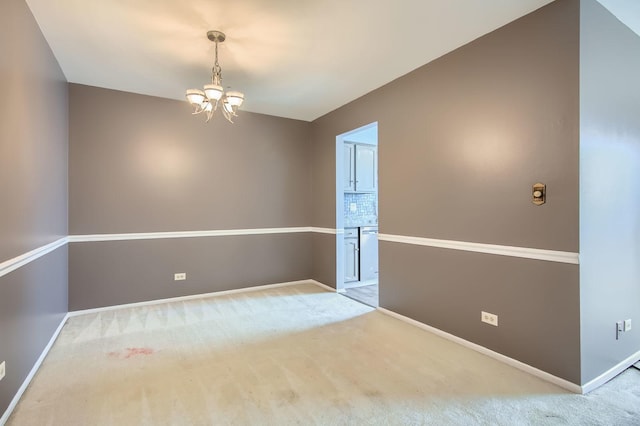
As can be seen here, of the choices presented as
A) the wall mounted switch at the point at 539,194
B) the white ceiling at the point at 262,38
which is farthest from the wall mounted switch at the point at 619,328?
the white ceiling at the point at 262,38

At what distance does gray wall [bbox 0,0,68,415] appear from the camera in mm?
1945

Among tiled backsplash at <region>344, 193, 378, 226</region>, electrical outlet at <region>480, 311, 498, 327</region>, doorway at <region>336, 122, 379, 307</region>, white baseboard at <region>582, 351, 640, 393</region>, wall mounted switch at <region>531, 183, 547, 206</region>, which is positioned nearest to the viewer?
white baseboard at <region>582, 351, 640, 393</region>

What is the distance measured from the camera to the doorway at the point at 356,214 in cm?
483

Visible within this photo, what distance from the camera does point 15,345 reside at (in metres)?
2.07

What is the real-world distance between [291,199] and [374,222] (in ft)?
5.12

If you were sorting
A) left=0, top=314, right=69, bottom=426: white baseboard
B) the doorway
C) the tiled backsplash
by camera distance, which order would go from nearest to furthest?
1. left=0, top=314, right=69, bottom=426: white baseboard
2. the doorway
3. the tiled backsplash

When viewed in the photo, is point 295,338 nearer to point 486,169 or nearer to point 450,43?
point 486,169

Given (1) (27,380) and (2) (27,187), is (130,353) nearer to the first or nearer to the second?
(1) (27,380)

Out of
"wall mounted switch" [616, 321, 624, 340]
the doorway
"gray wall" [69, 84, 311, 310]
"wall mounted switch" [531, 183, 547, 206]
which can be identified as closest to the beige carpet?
"wall mounted switch" [616, 321, 624, 340]

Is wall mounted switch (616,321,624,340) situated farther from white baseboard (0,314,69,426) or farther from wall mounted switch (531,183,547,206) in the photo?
white baseboard (0,314,69,426)

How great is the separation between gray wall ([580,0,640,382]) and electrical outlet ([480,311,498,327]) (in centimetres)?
59

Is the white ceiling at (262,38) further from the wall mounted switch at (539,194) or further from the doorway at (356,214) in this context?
the doorway at (356,214)

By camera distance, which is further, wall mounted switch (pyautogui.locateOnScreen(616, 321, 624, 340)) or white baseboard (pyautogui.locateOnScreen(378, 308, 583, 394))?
wall mounted switch (pyautogui.locateOnScreen(616, 321, 624, 340))

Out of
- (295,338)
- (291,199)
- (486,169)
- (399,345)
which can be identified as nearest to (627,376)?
(399,345)
